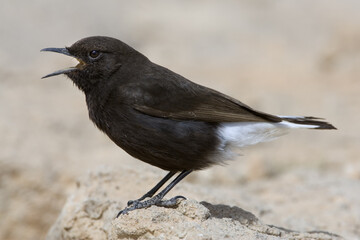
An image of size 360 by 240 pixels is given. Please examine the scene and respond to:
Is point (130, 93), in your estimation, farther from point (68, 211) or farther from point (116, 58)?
point (68, 211)

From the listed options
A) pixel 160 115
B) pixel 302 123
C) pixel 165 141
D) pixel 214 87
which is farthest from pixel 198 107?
pixel 214 87

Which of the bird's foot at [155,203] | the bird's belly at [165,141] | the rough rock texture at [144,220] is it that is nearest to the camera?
the rough rock texture at [144,220]

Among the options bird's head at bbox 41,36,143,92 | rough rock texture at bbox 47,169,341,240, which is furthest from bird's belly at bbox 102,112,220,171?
bird's head at bbox 41,36,143,92

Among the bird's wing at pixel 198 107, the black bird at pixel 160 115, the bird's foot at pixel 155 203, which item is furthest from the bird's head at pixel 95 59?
the bird's foot at pixel 155 203

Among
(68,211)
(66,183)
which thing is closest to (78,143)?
(66,183)

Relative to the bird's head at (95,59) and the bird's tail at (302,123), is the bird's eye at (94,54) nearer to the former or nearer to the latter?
the bird's head at (95,59)

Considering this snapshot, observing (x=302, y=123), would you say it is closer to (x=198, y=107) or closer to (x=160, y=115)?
(x=198, y=107)

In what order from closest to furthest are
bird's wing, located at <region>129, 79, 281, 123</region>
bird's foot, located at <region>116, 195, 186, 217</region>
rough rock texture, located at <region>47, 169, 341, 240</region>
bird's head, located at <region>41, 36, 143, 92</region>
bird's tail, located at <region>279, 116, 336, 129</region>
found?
rough rock texture, located at <region>47, 169, 341, 240</region>, bird's foot, located at <region>116, 195, 186, 217</region>, bird's wing, located at <region>129, 79, 281, 123</region>, bird's head, located at <region>41, 36, 143, 92</region>, bird's tail, located at <region>279, 116, 336, 129</region>

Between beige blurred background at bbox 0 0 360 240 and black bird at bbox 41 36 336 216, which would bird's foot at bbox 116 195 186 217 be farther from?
beige blurred background at bbox 0 0 360 240
